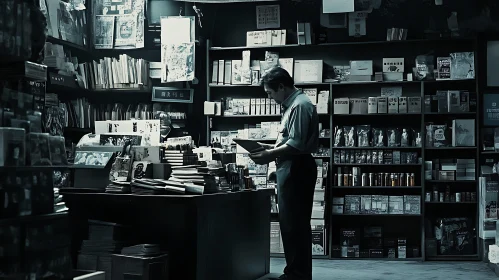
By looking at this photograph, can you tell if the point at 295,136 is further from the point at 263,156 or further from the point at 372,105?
the point at 372,105

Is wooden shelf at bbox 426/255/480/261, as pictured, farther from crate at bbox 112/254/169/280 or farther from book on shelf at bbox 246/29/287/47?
crate at bbox 112/254/169/280

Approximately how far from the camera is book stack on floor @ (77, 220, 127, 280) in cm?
436

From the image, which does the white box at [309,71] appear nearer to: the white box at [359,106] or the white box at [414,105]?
the white box at [359,106]

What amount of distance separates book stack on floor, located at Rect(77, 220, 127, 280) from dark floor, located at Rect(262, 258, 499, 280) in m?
2.16

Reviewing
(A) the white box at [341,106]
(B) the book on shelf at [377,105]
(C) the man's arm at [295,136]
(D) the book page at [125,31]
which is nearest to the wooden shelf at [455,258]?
(B) the book on shelf at [377,105]

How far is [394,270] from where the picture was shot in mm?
7109

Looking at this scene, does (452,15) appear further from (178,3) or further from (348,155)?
(178,3)

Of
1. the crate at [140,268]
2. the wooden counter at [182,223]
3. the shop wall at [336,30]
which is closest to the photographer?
the crate at [140,268]

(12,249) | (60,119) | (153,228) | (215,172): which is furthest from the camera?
(60,119)

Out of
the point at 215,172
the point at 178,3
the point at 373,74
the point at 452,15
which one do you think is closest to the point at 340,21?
the point at 373,74

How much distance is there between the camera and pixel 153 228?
14.8 ft

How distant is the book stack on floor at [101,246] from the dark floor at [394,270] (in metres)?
2.16

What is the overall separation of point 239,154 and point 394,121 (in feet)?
6.54

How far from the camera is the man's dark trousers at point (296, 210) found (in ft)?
16.8
